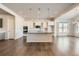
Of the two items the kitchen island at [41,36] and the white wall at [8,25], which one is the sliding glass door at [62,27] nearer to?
the kitchen island at [41,36]

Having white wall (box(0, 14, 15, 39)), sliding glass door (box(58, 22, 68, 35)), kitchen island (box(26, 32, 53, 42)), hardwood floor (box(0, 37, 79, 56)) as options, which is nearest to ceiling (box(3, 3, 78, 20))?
white wall (box(0, 14, 15, 39))

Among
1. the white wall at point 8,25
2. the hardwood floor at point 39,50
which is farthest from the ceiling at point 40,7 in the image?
the hardwood floor at point 39,50

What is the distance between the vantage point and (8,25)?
12945 mm

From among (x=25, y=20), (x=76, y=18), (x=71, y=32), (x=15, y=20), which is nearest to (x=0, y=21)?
(x=15, y=20)

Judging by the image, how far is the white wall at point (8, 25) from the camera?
12.7m

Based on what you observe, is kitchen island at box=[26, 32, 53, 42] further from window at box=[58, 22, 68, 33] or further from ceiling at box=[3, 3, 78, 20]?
window at box=[58, 22, 68, 33]

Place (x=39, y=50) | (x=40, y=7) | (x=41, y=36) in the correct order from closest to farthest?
(x=39, y=50), (x=40, y=7), (x=41, y=36)

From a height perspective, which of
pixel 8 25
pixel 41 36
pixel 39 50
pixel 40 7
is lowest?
pixel 39 50

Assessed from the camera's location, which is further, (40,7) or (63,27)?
(63,27)

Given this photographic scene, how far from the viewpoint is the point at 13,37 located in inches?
519

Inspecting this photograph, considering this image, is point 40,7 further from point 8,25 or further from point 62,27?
point 62,27

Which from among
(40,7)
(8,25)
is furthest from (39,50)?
(8,25)

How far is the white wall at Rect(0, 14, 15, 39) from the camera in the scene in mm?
12734

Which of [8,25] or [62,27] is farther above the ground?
[8,25]
